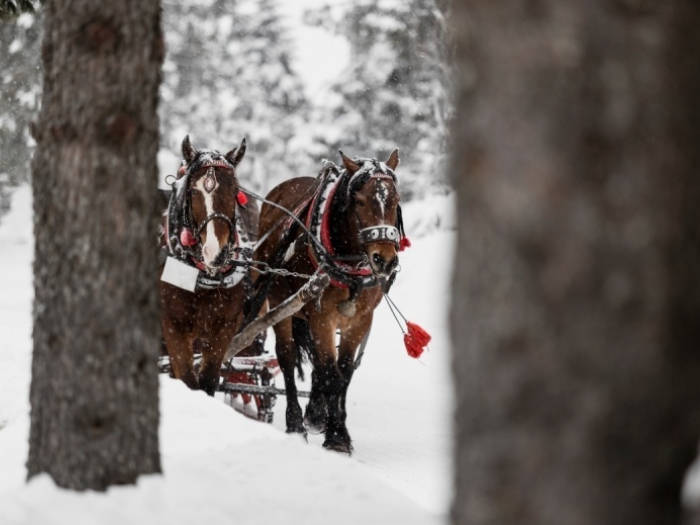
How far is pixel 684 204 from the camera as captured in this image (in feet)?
6.13

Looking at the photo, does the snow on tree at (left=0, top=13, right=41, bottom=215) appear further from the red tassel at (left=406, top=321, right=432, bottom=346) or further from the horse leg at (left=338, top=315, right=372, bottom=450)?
Answer: the red tassel at (left=406, top=321, right=432, bottom=346)

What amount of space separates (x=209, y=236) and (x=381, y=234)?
1268 millimetres

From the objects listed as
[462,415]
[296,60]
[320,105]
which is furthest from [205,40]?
[462,415]

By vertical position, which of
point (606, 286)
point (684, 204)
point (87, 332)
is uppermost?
point (684, 204)

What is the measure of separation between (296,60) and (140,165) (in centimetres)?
3520

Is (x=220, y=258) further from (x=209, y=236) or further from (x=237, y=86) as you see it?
(x=237, y=86)

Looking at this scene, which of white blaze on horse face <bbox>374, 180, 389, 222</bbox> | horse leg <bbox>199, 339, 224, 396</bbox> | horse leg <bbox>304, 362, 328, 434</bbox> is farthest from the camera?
horse leg <bbox>304, 362, 328, 434</bbox>

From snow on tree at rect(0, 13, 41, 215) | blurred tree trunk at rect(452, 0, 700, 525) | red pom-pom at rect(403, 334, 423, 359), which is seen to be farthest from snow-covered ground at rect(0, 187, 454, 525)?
snow on tree at rect(0, 13, 41, 215)

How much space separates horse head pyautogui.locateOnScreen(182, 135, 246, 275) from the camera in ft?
22.7

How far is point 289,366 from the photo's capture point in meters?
8.60

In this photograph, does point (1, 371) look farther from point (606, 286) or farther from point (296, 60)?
point (296, 60)

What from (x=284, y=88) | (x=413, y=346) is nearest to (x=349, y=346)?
(x=413, y=346)

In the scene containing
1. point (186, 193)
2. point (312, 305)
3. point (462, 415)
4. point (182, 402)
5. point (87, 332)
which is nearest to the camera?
point (462, 415)

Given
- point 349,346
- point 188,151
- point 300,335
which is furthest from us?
point 300,335
